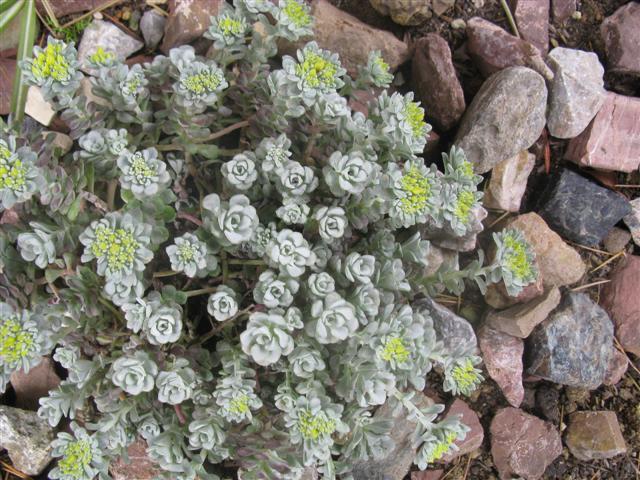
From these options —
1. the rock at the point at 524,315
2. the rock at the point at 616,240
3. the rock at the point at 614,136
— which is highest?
the rock at the point at 614,136

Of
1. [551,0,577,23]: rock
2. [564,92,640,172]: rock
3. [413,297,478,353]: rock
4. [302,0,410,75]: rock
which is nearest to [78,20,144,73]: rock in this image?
[302,0,410,75]: rock

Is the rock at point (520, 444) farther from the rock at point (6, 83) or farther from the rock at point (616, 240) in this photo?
the rock at point (6, 83)

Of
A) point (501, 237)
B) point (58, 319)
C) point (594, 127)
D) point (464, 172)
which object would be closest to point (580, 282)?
point (594, 127)

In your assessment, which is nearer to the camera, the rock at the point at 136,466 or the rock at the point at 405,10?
the rock at the point at 136,466

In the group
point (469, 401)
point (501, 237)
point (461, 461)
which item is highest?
point (501, 237)

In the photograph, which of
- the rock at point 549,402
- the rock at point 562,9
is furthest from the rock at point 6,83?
the rock at point 549,402

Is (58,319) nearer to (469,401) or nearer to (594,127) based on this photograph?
(469,401)
